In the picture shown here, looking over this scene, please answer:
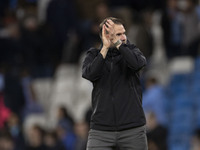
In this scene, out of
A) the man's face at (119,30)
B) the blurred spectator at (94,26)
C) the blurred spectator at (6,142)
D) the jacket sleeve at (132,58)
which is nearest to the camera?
the jacket sleeve at (132,58)

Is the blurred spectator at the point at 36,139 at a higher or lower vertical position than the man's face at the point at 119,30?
lower

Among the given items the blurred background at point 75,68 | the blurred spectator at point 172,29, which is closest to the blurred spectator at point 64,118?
the blurred background at point 75,68

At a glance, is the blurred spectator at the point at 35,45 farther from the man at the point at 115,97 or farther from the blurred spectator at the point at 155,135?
the man at the point at 115,97

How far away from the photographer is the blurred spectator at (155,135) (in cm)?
1238

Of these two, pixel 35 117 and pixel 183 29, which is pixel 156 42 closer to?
pixel 183 29

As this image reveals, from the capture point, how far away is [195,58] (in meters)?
15.3

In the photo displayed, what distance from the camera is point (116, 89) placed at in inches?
290

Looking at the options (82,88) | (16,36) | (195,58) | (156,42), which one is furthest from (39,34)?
(195,58)

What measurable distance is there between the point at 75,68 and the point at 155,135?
508 centimetres

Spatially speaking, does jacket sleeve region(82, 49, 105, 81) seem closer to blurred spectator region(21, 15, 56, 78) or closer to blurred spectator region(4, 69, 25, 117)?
blurred spectator region(4, 69, 25, 117)

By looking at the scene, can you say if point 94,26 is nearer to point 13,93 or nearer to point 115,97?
point 13,93

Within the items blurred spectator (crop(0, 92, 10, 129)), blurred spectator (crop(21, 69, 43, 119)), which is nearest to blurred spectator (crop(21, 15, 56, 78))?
blurred spectator (crop(21, 69, 43, 119))

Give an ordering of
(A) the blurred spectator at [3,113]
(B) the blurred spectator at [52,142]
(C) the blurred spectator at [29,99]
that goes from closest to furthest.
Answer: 1. (B) the blurred spectator at [52,142]
2. (A) the blurred spectator at [3,113]
3. (C) the blurred spectator at [29,99]

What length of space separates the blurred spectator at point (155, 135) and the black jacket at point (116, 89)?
197 inches
